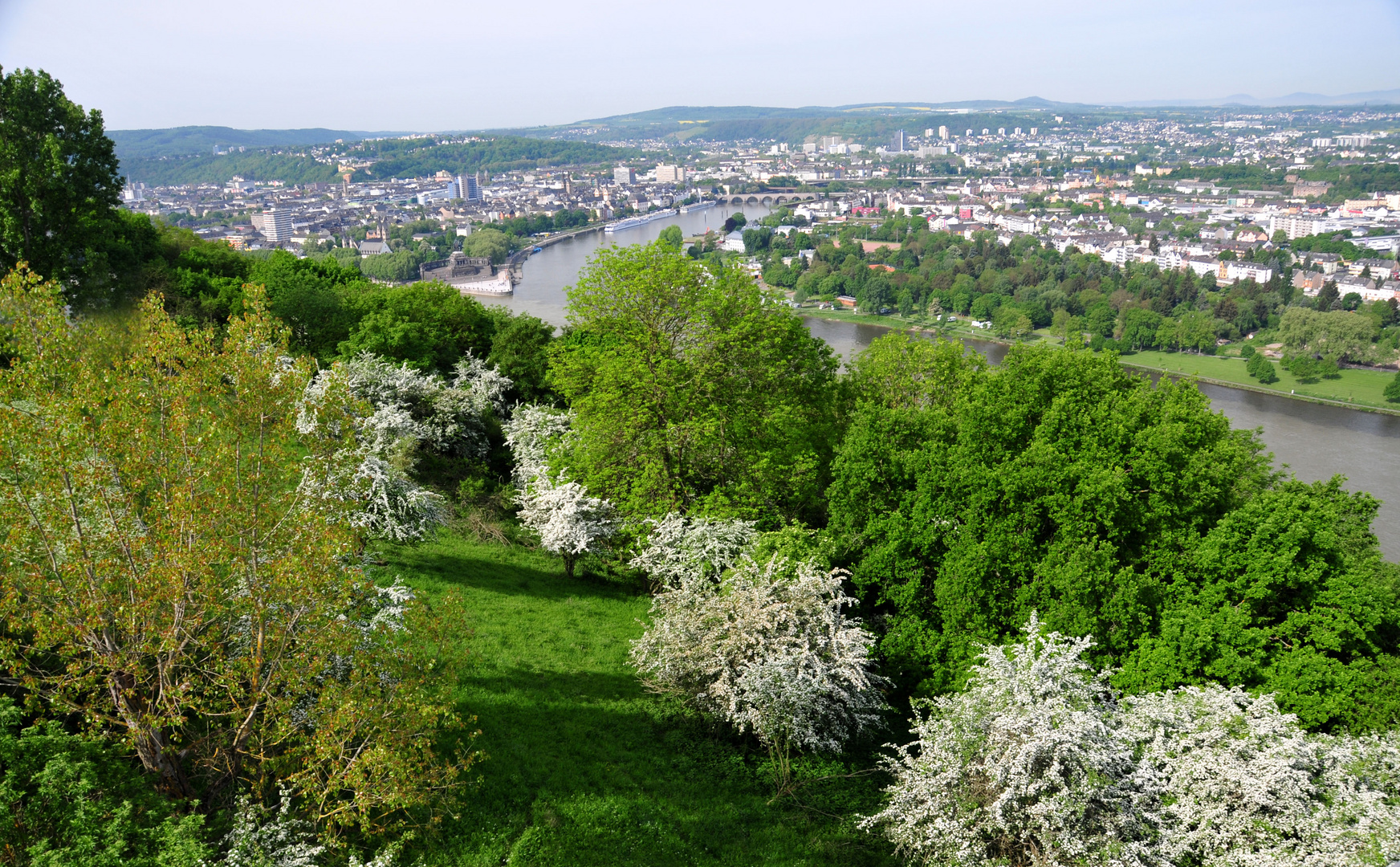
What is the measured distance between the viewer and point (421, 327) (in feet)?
75.8

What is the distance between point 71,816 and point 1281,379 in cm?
6206

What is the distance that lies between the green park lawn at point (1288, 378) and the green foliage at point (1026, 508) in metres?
38.4

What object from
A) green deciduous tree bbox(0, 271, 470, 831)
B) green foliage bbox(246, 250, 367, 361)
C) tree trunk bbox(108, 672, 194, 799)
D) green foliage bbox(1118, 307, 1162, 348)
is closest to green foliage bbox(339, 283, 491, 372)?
green foliage bbox(246, 250, 367, 361)

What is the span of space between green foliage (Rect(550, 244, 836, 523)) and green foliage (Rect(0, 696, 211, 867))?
9.25 metres

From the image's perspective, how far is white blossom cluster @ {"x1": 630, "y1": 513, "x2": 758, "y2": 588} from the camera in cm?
1261

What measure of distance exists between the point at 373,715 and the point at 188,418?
2735 mm

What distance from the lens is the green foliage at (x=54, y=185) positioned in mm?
17875

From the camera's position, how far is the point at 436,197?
161625mm

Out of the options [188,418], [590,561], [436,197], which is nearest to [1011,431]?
[590,561]

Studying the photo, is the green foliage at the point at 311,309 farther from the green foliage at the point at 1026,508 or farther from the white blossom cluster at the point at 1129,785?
the white blossom cluster at the point at 1129,785

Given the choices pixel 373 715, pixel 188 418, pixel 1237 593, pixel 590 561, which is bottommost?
pixel 590 561

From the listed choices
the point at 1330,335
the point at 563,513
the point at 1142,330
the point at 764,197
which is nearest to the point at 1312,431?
the point at 1330,335

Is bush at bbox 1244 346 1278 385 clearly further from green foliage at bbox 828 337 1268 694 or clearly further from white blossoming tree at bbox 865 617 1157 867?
white blossoming tree at bbox 865 617 1157 867

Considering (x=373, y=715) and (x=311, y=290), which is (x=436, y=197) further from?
(x=373, y=715)
